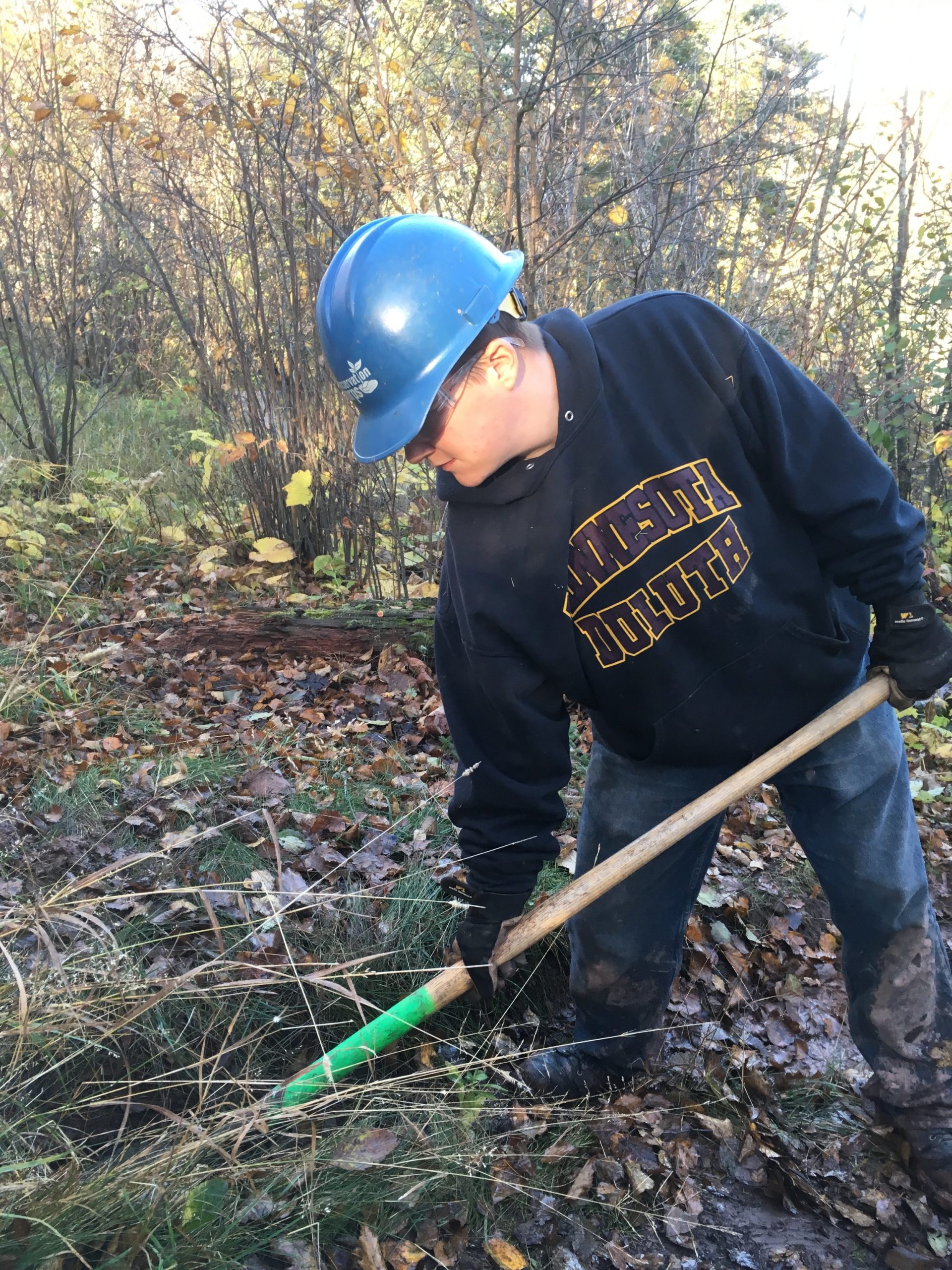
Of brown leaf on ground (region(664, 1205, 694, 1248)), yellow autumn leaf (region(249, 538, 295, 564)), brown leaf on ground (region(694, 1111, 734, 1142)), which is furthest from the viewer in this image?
yellow autumn leaf (region(249, 538, 295, 564))

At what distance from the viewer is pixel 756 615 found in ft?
6.93

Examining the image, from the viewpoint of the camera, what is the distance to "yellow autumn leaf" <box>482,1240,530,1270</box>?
2.09 m

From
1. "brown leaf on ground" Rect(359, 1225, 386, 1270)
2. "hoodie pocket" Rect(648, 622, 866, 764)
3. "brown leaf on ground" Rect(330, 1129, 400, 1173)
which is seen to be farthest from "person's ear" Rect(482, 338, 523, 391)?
"brown leaf on ground" Rect(359, 1225, 386, 1270)

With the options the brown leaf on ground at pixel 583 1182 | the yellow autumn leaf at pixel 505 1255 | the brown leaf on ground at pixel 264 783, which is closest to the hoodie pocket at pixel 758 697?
the brown leaf on ground at pixel 583 1182

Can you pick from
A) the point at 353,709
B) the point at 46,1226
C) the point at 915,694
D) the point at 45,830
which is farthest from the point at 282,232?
the point at 46,1226

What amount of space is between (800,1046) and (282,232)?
4.98 m

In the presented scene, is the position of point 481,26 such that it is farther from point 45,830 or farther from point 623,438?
point 45,830

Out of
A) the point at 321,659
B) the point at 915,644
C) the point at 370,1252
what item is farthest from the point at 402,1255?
the point at 321,659

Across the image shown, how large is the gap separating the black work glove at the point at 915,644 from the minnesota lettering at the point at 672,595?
0.39m

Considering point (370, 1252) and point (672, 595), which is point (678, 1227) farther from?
point (672, 595)

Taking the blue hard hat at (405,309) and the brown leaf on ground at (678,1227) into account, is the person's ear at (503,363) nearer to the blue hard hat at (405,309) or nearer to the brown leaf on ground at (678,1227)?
the blue hard hat at (405,309)

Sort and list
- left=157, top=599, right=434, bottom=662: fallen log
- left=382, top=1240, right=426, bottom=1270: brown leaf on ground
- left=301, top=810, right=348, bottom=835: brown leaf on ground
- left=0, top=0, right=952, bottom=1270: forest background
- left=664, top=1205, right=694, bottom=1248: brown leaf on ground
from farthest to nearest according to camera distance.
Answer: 1. left=157, top=599, right=434, bottom=662: fallen log
2. left=301, top=810, right=348, bottom=835: brown leaf on ground
3. left=664, top=1205, right=694, bottom=1248: brown leaf on ground
4. left=0, top=0, right=952, bottom=1270: forest background
5. left=382, top=1240, right=426, bottom=1270: brown leaf on ground

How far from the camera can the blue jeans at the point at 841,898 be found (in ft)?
7.36

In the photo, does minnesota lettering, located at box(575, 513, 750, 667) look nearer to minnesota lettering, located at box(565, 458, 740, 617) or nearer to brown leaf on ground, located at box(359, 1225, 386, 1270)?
minnesota lettering, located at box(565, 458, 740, 617)
